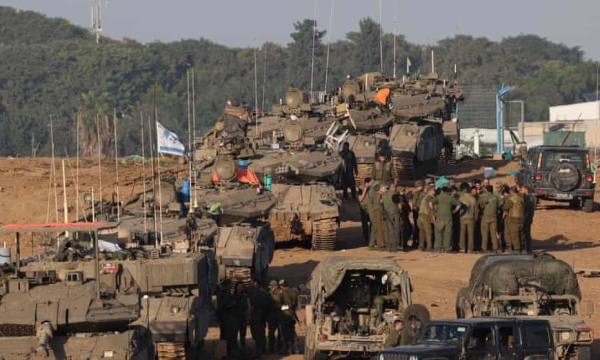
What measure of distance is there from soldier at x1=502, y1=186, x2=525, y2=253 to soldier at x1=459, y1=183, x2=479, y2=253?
593 millimetres

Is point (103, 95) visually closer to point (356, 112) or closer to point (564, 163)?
point (356, 112)

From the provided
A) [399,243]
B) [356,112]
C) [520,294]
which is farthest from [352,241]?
[520,294]

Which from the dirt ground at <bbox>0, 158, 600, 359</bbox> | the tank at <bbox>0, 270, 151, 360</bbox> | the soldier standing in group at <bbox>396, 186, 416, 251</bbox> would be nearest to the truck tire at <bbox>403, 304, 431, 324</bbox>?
the dirt ground at <bbox>0, 158, 600, 359</bbox>

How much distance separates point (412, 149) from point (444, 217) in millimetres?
11525

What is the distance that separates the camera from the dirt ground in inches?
1069

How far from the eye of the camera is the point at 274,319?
846 inches

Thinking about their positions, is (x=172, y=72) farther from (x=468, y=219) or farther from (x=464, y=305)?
(x=464, y=305)

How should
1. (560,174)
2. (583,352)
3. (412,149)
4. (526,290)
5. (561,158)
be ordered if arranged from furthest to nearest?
(412,149)
(561,158)
(560,174)
(526,290)
(583,352)

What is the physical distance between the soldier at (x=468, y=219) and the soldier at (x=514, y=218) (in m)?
0.59

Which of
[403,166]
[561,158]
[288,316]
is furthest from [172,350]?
[403,166]

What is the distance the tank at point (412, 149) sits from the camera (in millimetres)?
42281

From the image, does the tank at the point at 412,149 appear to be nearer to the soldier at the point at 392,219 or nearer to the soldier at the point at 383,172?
the soldier at the point at 383,172

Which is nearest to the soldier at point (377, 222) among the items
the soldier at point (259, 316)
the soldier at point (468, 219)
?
the soldier at point (468, 219)

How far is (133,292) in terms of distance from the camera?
55.5 ft
